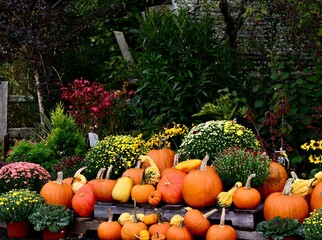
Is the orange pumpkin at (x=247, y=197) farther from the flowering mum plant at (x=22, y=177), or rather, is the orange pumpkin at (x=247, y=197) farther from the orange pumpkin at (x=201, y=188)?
the flowering mum plant at (x=22, y=177)

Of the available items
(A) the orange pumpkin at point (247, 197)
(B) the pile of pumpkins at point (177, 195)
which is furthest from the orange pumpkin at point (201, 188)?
(A) the orange pumpkin at point (247, 197)

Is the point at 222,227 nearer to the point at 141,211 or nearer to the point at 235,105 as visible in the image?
the point at 141,211

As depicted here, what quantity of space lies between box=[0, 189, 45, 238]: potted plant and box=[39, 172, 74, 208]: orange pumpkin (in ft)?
0.33

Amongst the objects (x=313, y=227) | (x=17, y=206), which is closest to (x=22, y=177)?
(x=17, y=206)

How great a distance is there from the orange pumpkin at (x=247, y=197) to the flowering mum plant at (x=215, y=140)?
98 centimetres

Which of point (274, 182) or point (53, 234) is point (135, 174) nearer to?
point (53, 234)

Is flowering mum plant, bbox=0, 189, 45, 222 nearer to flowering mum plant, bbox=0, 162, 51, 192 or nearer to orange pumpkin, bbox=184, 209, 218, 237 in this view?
flowering mum plant, bbox=0, 162, 51, 192

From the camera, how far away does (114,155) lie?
692 centimetres

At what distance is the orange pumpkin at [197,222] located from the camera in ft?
18.1

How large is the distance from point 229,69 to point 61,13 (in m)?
2.95

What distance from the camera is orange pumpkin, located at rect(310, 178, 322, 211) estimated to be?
551 cm

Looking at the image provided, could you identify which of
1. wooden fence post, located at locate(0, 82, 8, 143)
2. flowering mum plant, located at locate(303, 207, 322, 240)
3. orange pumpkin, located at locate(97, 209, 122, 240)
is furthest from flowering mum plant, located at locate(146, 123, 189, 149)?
wooden fence post, located at locate(0, 82, 8, 143)

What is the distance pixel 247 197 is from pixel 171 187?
0.80 m

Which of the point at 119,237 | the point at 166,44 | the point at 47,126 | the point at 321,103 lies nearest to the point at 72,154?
the point at 47,126
